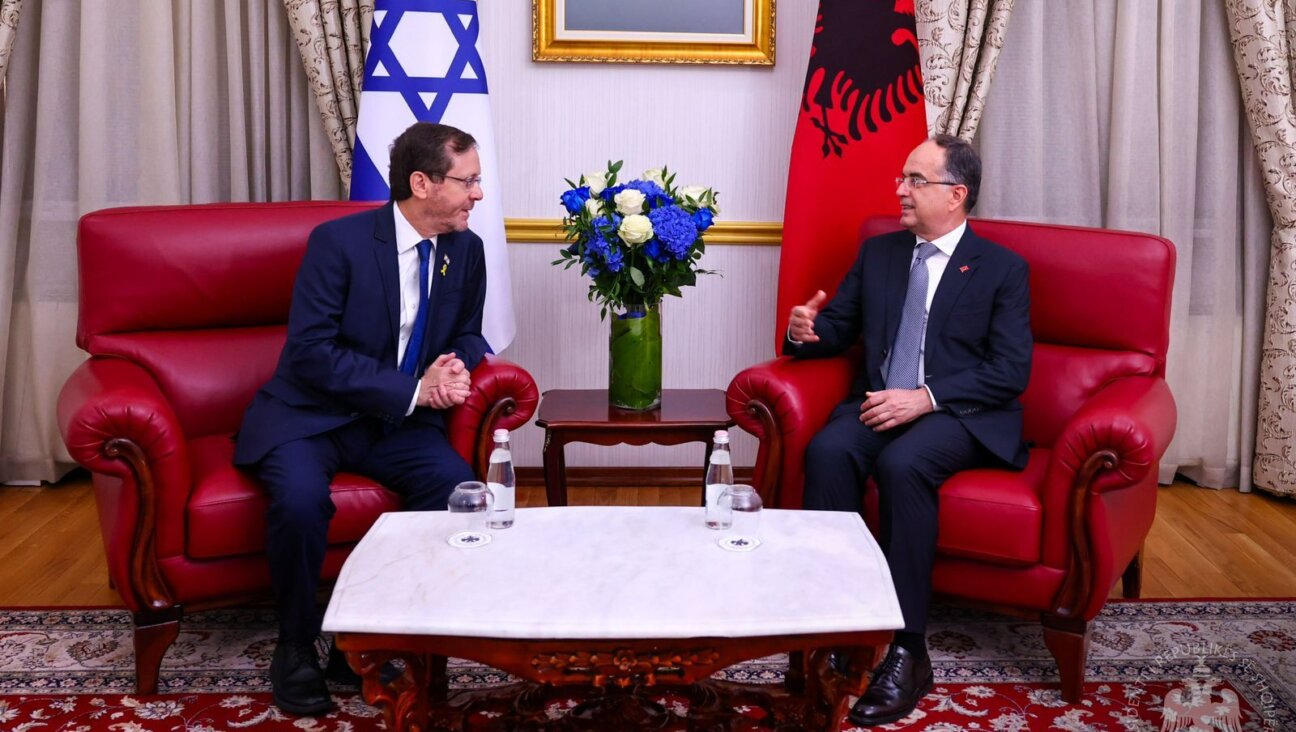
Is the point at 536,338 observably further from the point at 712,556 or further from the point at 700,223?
the point at 712,556

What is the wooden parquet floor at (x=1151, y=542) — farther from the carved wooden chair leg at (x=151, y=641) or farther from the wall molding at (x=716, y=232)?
the wall molding at (x=716, y=232)

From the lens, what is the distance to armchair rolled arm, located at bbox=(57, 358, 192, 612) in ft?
8.41

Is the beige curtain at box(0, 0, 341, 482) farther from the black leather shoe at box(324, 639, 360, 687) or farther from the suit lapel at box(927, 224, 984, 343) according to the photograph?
the suit lapel at box(927, 224, 984, 343)

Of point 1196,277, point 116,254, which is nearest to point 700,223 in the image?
point 116,254

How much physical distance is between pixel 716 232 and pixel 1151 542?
5.58 feet

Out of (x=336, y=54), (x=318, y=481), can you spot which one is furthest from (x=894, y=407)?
(x=336, y=54)

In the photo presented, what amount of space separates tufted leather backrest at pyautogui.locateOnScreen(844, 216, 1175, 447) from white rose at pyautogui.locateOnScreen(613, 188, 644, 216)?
3.12ft

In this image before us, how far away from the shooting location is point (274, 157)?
13.4 ft

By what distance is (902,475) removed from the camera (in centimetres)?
278

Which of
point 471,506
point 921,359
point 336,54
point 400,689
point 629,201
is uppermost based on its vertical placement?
point 336,54

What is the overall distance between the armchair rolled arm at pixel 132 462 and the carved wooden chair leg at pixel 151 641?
3 cm

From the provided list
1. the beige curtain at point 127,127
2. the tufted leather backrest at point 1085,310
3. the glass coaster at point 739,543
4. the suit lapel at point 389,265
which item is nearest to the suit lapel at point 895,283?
the tufted leather backrest at point 1085,310

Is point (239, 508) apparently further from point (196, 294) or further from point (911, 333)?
point (911, 333)

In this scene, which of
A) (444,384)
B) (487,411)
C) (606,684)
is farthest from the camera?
(487,411)
